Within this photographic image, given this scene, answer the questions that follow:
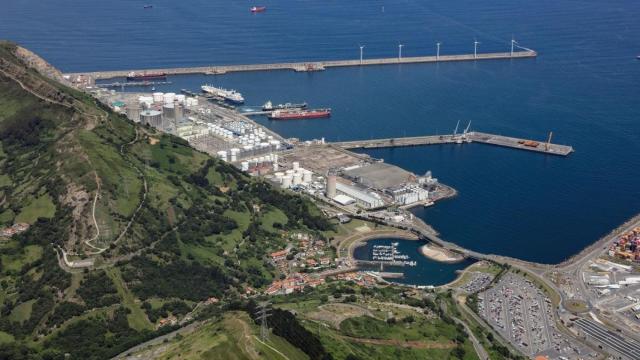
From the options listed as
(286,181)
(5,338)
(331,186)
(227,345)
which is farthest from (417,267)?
(5,338)

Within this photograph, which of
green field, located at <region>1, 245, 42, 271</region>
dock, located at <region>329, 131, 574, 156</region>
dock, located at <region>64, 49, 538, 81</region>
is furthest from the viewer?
dock, located at <region>64, 49, 538, 81</region>

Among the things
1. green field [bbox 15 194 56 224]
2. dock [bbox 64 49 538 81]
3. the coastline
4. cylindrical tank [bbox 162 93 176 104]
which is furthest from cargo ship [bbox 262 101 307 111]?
green field [bbox 15 194 56 224]

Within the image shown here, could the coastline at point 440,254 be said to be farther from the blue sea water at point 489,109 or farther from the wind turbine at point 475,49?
the wind turbine at point 475,49

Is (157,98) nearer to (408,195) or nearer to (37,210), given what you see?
(408,195)

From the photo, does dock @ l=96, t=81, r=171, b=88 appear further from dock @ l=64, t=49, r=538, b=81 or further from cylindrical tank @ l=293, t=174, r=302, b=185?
cylindrical tank @ l=293, t=174, r=302, b=185

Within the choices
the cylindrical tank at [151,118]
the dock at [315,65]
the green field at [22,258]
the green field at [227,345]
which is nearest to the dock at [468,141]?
the cylindrical tank at [151,118]

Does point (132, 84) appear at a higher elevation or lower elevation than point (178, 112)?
higher
